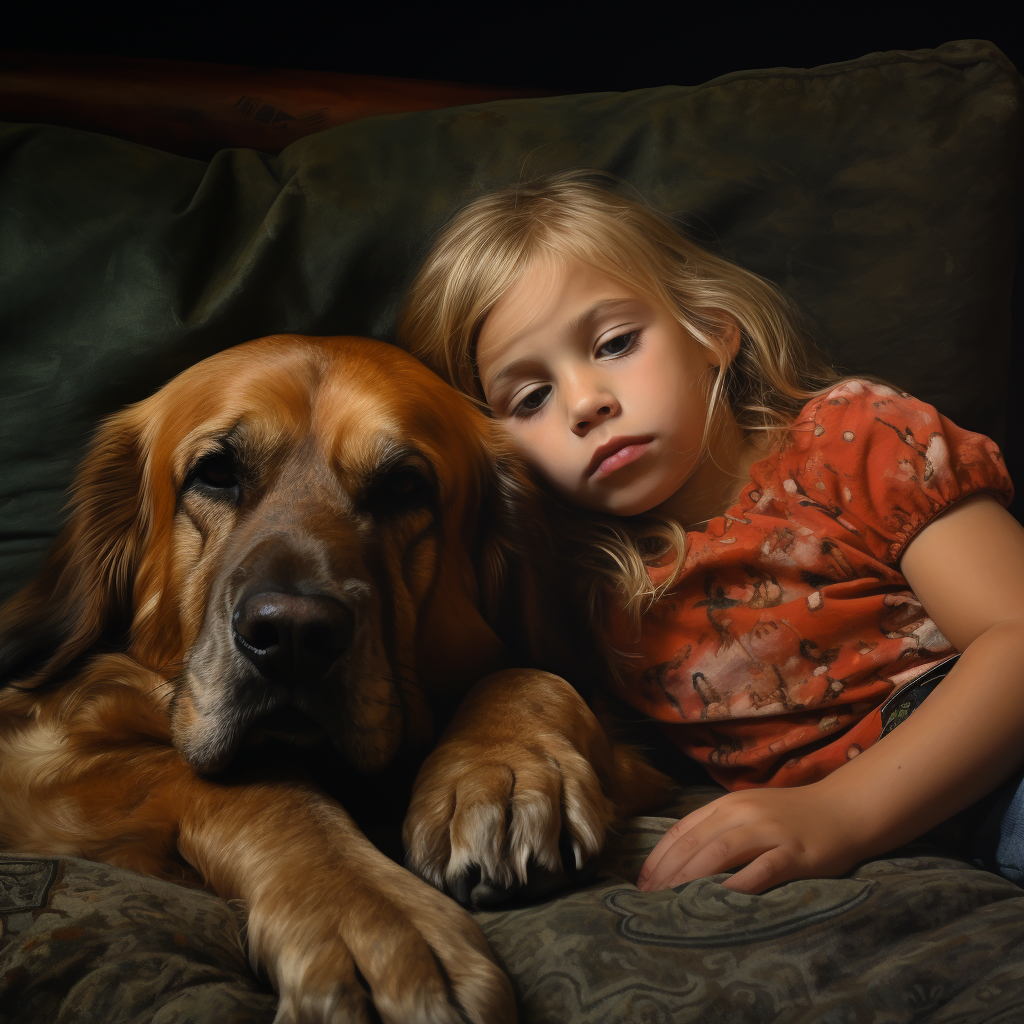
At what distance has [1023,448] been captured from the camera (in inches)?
58.2

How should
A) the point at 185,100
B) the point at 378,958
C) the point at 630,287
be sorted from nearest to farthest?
the point at 378,958
the point at 630,287
the point at 185,100

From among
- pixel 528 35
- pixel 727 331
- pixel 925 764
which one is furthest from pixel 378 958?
pixel 528 35

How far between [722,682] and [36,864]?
78 centimetres

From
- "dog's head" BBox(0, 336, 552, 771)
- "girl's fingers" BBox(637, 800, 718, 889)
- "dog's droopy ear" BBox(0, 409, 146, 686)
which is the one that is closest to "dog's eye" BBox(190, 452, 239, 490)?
"dog's head" BBox(0, 336, 552, 771)

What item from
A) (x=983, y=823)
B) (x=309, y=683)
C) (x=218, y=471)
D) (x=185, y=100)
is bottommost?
→ (x=983, y=823)

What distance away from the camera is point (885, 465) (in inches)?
40.9

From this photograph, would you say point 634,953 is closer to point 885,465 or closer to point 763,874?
point 763,874

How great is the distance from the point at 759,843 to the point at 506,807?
10.4 inches

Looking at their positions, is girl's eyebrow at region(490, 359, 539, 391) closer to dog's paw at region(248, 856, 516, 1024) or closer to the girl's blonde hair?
the girl's blonde hair

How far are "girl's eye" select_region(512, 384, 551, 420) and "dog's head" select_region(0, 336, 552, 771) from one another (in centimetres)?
5

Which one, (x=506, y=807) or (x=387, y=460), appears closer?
(x=506, y=807)

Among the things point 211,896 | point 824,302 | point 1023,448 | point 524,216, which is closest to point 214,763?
point 211,896

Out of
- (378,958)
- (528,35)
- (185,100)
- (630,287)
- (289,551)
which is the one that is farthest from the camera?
(528,35)

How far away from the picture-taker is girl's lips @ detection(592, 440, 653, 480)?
3.53 ft
